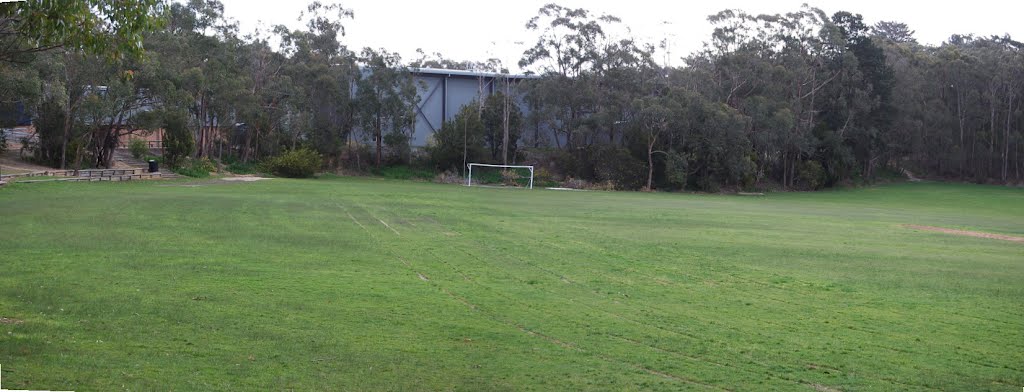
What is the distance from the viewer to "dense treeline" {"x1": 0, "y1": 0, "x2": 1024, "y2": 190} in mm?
63000

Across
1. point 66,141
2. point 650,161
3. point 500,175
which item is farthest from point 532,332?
point 500,175

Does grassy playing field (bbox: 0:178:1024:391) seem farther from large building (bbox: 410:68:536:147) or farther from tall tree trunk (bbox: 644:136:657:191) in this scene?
large building (bbox: 410:68:536:147)

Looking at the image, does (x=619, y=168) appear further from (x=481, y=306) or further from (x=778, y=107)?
(x=481, y=306)

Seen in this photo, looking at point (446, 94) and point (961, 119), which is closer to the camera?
point (446, 94)

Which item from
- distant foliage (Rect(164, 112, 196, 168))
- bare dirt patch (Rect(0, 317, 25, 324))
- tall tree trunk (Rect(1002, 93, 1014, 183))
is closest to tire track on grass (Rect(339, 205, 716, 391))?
bare dirt patch (Rect(0, 317, 25, 324))

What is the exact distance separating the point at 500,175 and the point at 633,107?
37.5ft

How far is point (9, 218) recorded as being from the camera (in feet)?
72.2

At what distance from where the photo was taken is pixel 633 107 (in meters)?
65.6

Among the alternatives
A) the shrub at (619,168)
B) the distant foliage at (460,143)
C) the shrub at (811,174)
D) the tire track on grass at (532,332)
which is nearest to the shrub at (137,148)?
the distant foliage at (460,143)

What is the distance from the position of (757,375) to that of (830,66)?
237 ft

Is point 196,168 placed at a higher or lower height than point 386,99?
lower

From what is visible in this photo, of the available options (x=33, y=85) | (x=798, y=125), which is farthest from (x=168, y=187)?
(x=798, y=125)

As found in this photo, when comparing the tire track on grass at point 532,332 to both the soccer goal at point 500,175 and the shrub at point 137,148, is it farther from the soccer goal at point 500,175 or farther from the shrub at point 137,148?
the soccer goal at point 500,175

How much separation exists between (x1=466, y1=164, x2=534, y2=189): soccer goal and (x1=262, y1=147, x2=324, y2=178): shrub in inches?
445
